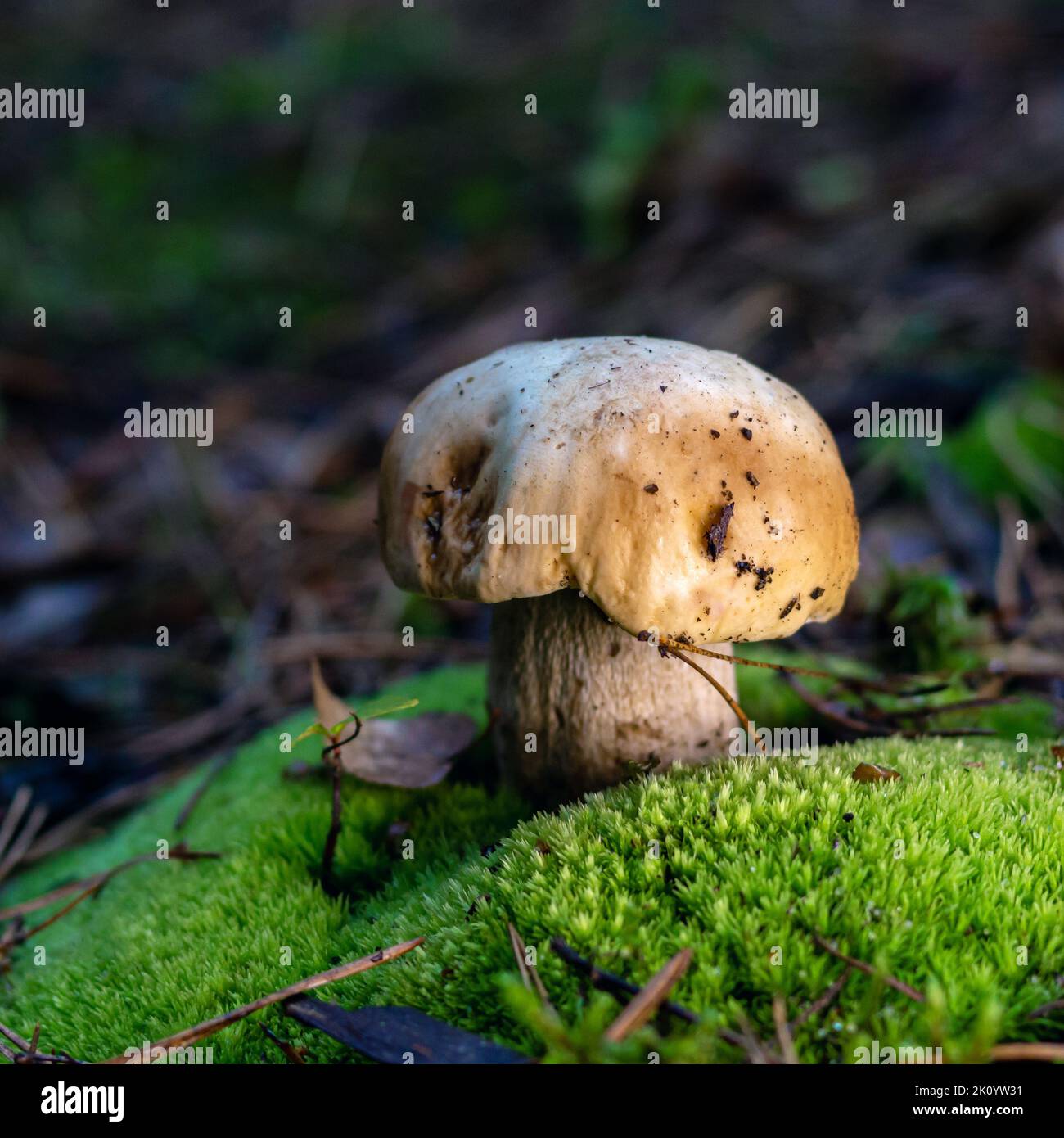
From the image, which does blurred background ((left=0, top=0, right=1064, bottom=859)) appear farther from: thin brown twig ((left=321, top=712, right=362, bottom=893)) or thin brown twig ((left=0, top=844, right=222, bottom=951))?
thin brown twig ((left=321, top=712, right=362, bottom=893))

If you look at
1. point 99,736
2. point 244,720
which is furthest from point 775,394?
point 99,736

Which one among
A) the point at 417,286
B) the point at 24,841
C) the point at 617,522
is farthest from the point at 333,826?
the point at 417,286

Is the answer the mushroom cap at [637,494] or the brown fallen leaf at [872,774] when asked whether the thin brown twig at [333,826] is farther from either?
the brown fallen leaf at [872,774]

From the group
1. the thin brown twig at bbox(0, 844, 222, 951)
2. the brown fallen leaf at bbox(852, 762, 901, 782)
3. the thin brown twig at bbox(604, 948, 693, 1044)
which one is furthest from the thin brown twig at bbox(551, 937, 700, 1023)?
the thin brown twig at bbox(0, 844, 222, 951)

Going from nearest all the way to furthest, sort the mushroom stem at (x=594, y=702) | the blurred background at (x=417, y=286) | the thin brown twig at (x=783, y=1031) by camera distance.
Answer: the thin brown twig at (x=783, y=1031)
the mushroom stem at (x=594, y=702)
the blurred background at (x=417, y=286)

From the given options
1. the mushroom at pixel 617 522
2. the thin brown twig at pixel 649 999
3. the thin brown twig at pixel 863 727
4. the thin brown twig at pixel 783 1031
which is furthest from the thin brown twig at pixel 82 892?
the thin brown twig at pixel 863 727

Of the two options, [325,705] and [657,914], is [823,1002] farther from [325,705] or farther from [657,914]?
[325,705]
